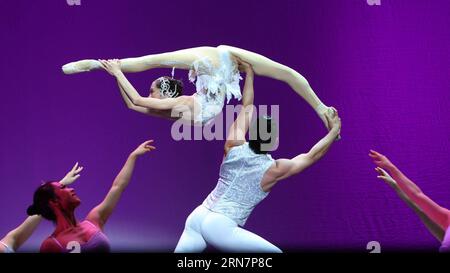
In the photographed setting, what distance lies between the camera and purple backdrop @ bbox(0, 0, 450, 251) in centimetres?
464

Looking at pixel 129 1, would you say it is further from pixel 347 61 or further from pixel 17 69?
pixel 347 61

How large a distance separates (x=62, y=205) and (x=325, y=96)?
1.81 metres

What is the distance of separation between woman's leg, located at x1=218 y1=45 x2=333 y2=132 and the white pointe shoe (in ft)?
2.44

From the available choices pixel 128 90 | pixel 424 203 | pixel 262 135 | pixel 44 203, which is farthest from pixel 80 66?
pixel 424 203

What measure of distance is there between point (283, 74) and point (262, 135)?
0.43 m

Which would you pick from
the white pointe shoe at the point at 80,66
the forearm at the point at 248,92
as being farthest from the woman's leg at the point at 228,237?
the white pointe shoe at the point at 80,66

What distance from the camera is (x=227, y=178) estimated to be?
4047mm

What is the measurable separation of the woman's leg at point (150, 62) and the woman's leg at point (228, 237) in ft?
3.05

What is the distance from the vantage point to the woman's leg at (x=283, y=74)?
4.21 metres

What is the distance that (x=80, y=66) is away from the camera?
14.1ft

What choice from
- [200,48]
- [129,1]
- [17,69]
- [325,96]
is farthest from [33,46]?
[325,96]

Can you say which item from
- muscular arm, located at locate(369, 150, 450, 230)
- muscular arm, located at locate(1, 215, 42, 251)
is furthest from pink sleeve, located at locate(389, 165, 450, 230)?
muscular arm, located at locate(1, 215, 42, 251)

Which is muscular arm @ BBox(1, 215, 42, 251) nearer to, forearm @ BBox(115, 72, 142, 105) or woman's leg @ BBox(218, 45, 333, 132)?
forearm @ BBox(115, 72, 142, 105)

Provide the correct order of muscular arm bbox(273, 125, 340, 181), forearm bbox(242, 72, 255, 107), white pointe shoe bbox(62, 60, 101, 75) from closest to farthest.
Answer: muscular arm bbox(273, 125, 340, 181) → forearm bbox(242, 72, 255, 107) → white pointe shoe bbox(62, 60, 101, 75)
